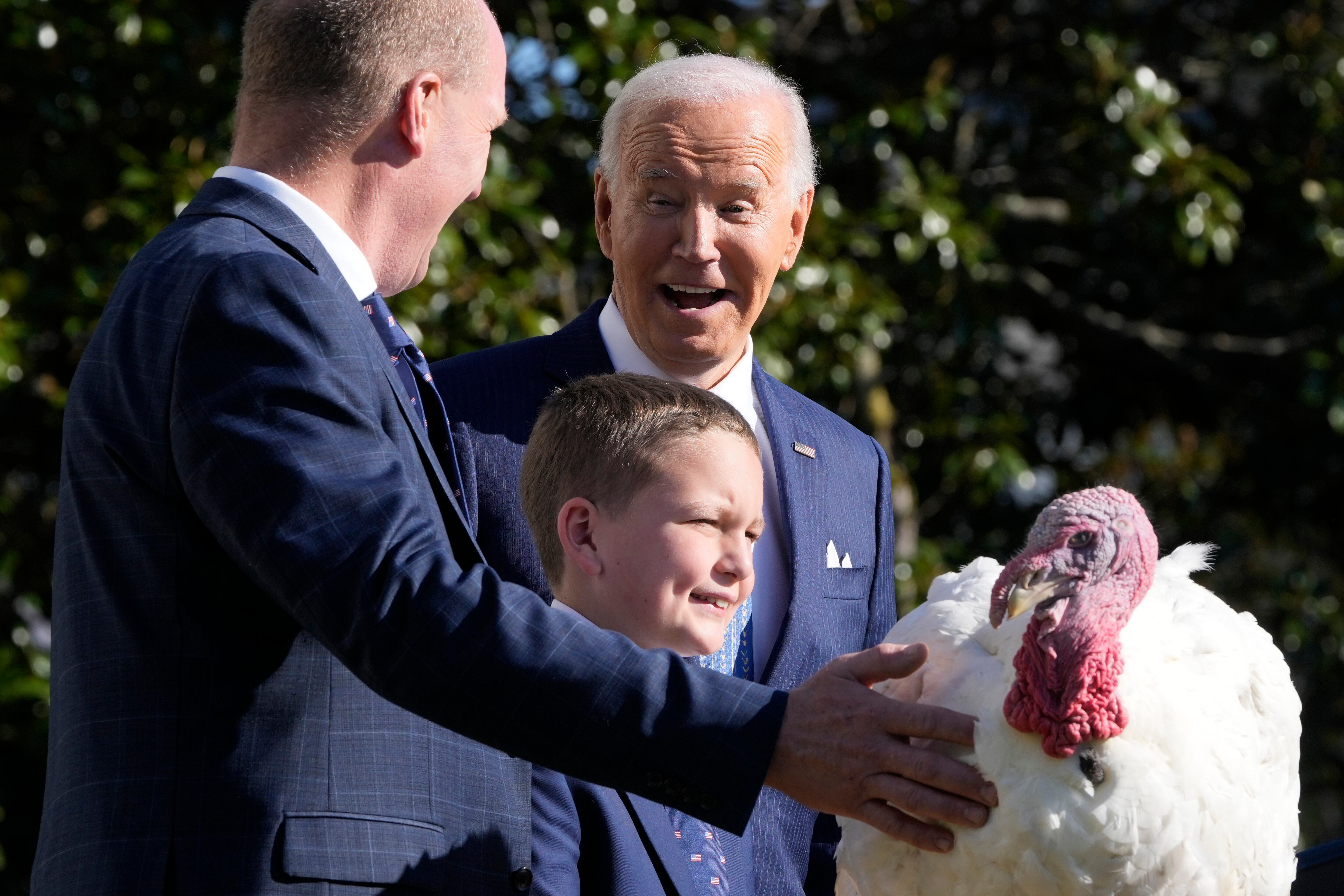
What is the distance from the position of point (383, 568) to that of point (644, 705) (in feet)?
1.22

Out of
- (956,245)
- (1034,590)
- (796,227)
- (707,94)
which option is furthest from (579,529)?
(956,245)

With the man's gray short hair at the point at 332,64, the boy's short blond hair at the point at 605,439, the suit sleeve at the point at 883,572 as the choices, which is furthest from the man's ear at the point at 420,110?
the suit sleeve at the point at 883,572

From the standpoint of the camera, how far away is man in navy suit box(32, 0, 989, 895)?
1786mm

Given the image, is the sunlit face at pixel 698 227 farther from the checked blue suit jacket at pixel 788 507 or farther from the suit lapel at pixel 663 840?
the suit lapel at pixel 663 840

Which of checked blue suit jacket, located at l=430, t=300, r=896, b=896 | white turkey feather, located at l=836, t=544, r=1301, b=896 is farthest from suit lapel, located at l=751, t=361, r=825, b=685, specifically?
white turkey feather, located at l=836, t=544, r=1301, b=896

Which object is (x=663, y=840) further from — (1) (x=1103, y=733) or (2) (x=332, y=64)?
(2) (x=332, y=64)

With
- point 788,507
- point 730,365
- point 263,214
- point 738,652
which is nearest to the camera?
point 263,214

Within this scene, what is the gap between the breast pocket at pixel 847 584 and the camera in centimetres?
292

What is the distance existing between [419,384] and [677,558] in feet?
1.57

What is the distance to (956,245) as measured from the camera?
567 cm

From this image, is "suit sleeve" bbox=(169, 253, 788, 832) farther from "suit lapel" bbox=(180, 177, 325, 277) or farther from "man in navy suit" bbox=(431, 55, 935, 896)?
"man in navy suit" bbox=(431, 55, 935, 896)

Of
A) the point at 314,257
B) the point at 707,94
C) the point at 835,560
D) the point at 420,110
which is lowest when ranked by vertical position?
the point at 835,560

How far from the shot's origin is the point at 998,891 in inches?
74.2

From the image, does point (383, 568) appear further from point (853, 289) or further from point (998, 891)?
point (853, 289)
